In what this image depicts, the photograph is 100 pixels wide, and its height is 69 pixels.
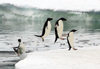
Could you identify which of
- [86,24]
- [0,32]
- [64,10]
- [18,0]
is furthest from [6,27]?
[86,24]

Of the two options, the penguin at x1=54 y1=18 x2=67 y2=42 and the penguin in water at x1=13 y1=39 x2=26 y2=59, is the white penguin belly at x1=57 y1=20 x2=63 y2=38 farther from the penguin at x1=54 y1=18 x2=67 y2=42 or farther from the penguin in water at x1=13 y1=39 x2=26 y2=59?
the penguin in water at x1=13 y1=39 x2=26 y2=59

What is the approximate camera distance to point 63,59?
302 cm

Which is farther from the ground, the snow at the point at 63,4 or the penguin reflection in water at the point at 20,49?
the snow at the point at 63,4

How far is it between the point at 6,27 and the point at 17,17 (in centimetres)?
19

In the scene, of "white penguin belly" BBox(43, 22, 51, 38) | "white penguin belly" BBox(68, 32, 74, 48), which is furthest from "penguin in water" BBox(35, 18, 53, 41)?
"white penguin belly" BBox(68, 32, 74, 48)

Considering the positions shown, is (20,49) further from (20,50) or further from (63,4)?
(63,4)

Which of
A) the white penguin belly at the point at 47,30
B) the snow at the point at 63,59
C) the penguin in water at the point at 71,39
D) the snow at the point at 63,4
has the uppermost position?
the snow at the point at 63,4

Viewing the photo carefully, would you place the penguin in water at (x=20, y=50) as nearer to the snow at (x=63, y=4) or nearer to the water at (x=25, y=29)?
the water at (x=25, y=29)

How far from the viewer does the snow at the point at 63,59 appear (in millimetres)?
2527

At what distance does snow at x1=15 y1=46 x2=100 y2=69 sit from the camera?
99.5 inches

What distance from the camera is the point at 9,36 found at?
350 centimetres

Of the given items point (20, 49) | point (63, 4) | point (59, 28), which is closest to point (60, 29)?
point (59, 28)

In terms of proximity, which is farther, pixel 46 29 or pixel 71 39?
pixel 71 39

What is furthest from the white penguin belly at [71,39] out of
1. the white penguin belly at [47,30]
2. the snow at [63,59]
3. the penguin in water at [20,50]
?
the penguin in water at [20,50]
